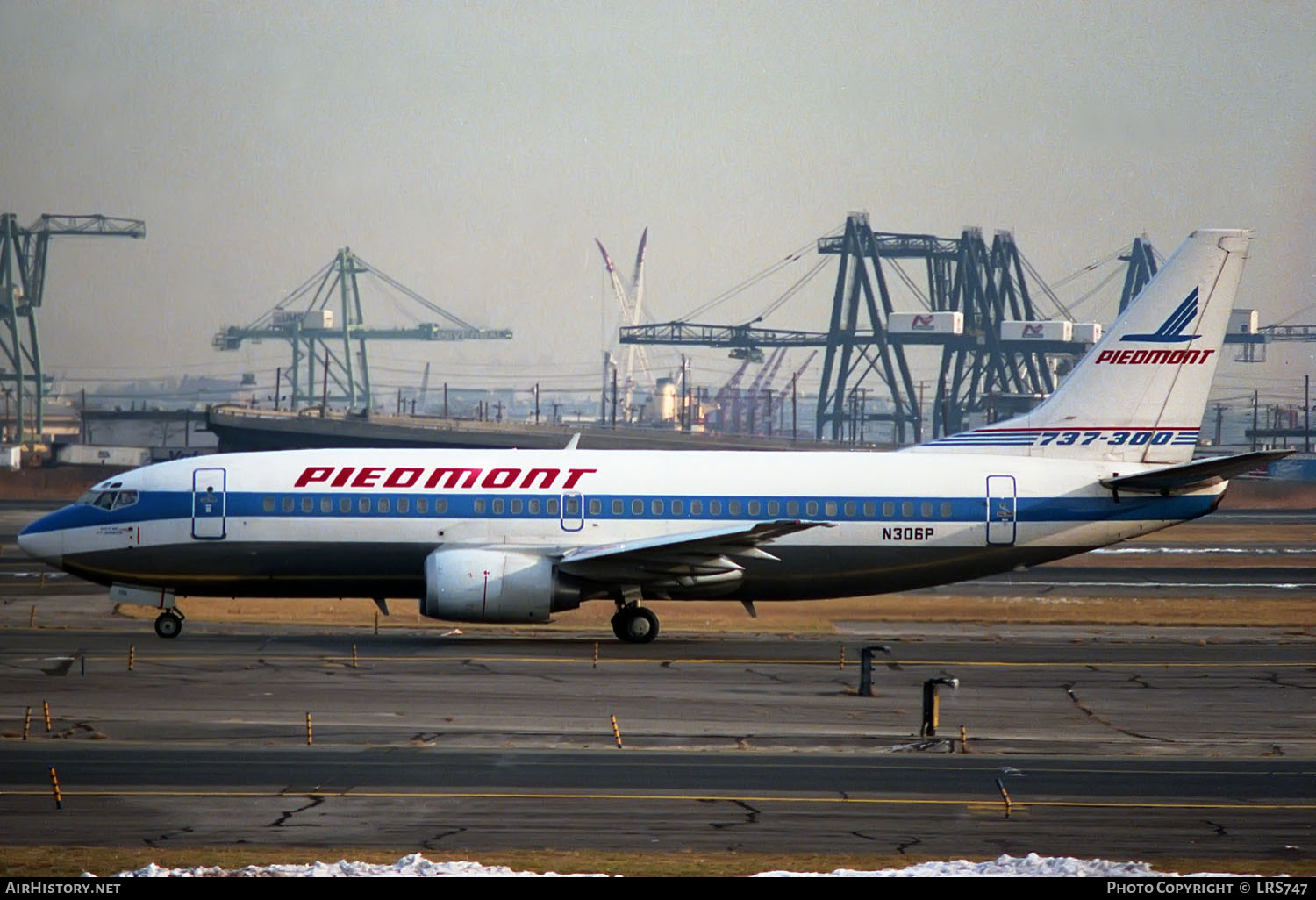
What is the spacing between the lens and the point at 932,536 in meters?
36.5

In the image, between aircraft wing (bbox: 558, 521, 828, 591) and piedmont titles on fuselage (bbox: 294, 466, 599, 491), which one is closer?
aircraft wing (bbox: 558, 521, 828, 591)

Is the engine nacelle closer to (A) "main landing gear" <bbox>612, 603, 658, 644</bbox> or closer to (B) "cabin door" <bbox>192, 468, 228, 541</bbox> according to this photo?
(A) "main landing gear" <bbox>612, 603, 658, 644</bbox>

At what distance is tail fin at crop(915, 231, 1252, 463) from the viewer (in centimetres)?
3759

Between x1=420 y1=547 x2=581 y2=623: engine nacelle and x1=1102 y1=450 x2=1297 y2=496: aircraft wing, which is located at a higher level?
x1=1102 y1=450 x2=1297 y2=496: aircraft wing

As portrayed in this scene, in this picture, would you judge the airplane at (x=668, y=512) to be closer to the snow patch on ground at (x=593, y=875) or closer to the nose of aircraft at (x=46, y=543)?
the nose of aircraft at (x=46, y=543)

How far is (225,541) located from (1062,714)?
784 inches

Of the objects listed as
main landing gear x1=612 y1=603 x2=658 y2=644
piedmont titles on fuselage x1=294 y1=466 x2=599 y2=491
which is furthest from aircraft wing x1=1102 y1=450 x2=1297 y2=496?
piedmont titles on fuselage x1=294 y1=466 x2=599 y2=491

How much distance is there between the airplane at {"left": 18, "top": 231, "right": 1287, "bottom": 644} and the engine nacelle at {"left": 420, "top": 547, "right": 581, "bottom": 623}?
0.15 ft

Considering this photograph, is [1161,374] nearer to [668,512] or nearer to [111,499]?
[668,512]

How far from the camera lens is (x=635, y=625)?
3559 cm

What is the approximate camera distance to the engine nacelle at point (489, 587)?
3378 centimetres

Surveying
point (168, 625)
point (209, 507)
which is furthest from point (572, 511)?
point (168, 625)

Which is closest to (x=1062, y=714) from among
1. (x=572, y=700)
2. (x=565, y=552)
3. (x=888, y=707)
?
(x=888, y=707)
